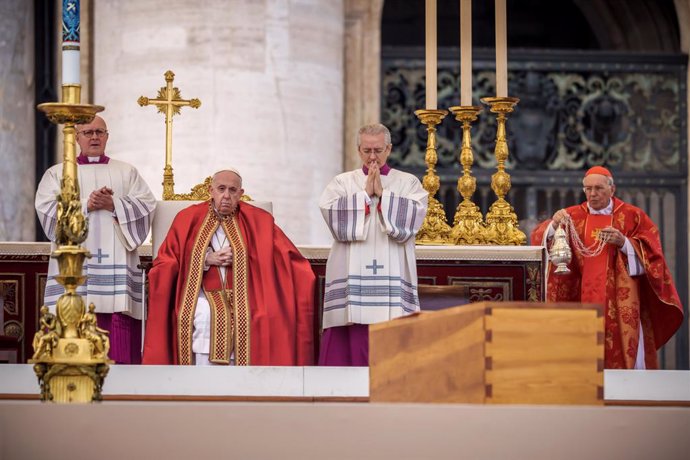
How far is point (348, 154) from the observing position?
14219mm

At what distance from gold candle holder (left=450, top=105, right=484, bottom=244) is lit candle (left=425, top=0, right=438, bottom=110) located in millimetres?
147

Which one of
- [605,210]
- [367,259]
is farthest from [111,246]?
[605,210]

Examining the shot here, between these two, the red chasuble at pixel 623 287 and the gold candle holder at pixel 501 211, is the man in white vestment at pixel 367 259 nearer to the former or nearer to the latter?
the red chasuble at pixel 623 287

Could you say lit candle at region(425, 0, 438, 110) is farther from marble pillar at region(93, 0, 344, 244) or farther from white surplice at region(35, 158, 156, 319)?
marble pillar at region(93, 0, 344, 244)

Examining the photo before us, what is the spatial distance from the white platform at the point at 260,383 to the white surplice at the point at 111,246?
3.27 metres

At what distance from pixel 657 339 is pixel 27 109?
19.7 feet

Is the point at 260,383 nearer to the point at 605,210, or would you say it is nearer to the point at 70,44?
the point at 70,44

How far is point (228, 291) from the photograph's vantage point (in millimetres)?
9453

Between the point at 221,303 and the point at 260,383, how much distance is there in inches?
121

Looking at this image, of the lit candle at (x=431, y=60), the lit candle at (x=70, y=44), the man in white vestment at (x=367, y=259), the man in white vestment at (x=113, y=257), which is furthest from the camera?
the lit candle at (x=431, y=60)

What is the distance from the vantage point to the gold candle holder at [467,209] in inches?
427

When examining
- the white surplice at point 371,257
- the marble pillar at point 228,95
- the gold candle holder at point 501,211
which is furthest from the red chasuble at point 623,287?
the marble pillar at point 228,95

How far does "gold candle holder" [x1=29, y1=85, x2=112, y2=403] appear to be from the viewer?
18.9 feet

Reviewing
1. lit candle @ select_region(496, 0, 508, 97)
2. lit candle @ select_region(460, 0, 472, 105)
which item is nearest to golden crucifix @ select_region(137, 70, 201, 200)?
lit candle @ select_region(460, 0, 472, 105)
